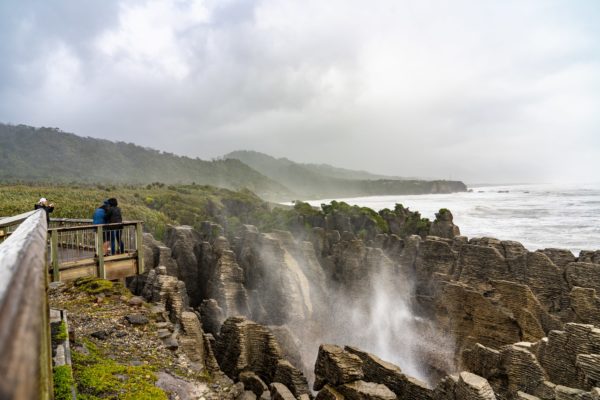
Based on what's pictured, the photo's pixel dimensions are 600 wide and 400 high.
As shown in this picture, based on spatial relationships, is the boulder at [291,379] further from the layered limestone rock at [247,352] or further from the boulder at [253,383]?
the boulder at [253,383]

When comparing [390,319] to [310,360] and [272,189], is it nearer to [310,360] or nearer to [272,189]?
[310,360]

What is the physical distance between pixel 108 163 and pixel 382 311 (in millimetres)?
154533

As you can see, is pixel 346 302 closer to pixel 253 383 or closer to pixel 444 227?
pixel 253 383

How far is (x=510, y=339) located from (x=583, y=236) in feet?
81.4

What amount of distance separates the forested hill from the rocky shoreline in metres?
121

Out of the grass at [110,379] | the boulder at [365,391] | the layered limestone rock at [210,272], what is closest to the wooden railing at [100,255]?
the grass at [110,379]

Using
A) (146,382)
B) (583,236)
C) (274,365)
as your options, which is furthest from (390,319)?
(583,236)

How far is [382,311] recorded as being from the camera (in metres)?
19.9

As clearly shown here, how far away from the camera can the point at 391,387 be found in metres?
10.6

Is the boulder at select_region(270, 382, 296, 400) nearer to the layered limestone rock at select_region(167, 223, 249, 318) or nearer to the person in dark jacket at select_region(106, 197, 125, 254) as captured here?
the layered limestone rock at select_region(167, 223, 249, 318)

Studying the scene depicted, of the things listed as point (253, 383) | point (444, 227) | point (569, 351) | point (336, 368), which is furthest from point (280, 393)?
point (444, 227)

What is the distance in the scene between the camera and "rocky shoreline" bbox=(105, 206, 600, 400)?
1018cm

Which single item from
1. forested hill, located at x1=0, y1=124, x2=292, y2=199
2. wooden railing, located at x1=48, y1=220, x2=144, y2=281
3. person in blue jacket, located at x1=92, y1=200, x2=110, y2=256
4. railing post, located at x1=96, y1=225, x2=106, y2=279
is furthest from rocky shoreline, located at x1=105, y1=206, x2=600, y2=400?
forested hill, located at x1=0, y1=124, x2=292, y2=199

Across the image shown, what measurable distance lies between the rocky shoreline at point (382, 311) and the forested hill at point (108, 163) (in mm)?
121189
